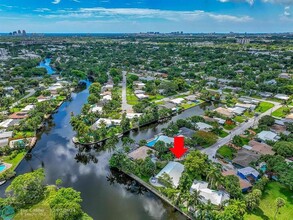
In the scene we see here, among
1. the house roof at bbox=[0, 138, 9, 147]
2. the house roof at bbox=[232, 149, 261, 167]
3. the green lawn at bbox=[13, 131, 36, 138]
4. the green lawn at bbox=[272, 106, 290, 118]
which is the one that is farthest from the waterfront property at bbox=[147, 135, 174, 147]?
the green lawn at bbox=[272, 106, 290, 118]

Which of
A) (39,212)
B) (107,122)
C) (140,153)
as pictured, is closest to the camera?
(39,212)

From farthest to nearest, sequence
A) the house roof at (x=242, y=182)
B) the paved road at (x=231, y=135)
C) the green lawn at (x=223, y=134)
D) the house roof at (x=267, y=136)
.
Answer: the green lawn at (x=223, y=134) → the house roof at (x=267, y=136) → the paved road at (x=231, y=135) → the house roof at (x=242, y=182)

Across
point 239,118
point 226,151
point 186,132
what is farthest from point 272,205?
point 239,118

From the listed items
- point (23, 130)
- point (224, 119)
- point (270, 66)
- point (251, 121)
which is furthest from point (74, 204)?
point (270, 66)

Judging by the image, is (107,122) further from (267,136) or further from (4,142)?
(267,136)

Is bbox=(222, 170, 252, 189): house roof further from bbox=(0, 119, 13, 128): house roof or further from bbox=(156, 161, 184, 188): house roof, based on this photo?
bbox=(0, 119, 13, 128): house roof

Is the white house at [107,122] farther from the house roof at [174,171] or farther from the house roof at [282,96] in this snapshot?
the house roof at [282,96]

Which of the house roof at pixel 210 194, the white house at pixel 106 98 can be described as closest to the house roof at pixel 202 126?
the house roof at pixel 210 194
